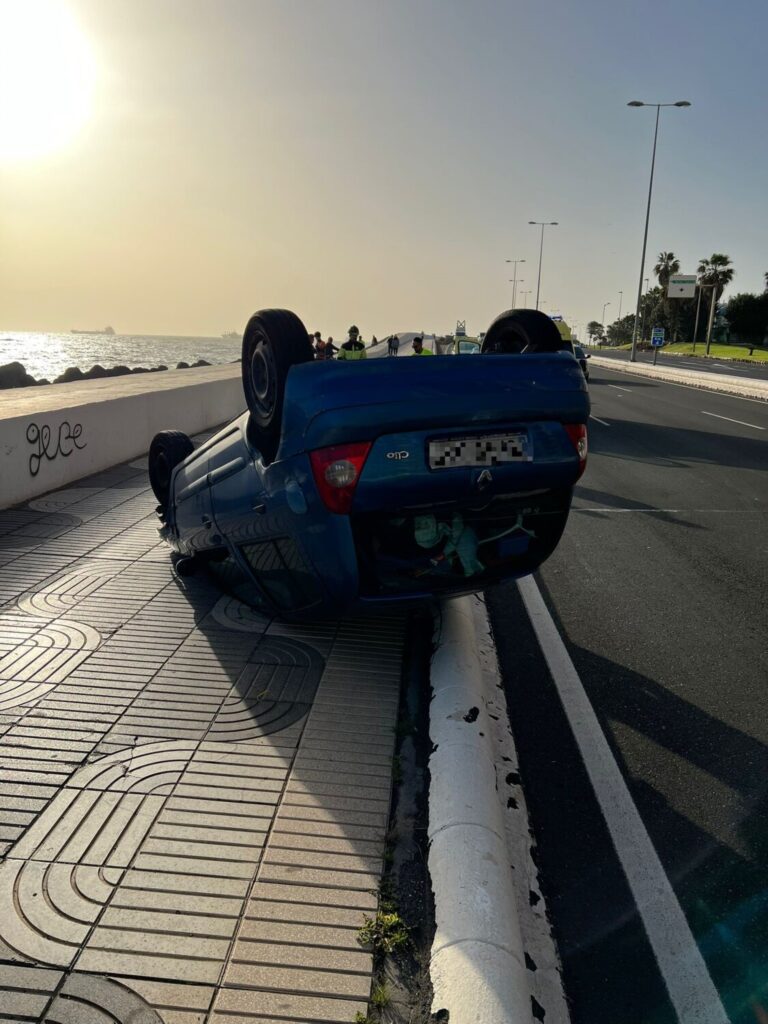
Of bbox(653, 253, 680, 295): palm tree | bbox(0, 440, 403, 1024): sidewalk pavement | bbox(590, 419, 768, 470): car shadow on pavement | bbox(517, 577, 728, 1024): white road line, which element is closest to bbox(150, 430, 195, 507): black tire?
bbox(0, 440, 403, 1024): sidewalk pavement

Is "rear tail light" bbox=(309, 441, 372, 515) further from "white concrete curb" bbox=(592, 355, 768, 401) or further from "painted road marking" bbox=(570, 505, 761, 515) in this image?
A: "white concrete curb" bbox=(592, 355, 768, 401)

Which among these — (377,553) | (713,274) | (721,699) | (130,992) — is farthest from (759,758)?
(713,274)

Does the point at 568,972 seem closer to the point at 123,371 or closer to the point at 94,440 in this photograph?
the point at 94,440

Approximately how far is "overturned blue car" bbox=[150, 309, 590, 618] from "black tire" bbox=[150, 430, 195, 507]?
88.6 inches

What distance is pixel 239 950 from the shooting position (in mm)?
2408

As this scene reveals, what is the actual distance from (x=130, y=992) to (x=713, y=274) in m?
116

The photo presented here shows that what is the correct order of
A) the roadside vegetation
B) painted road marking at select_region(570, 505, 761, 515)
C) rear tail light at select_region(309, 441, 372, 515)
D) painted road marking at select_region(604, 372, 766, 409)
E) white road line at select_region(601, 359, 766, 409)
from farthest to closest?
1. the roadside vegetation
2. painted road marking at select_region(604, 372, 766, 409)
3. white road line at select_region(601, 359, 766, 409)
4. painted road marking at select_region(570, 505, 761, 515)
5. rear tail light at select_region(309, 441, 372, 515)

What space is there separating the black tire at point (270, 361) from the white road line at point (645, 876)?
2186 millimetres

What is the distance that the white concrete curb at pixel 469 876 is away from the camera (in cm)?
220

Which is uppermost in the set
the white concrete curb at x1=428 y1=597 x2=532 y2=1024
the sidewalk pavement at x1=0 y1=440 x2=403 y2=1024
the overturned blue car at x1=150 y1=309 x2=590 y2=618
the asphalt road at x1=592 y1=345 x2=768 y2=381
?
the overturned blue car at x1=150 y1=309 x2=590 y2=618

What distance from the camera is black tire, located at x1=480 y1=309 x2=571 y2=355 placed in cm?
439

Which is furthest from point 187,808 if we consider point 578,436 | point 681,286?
point 681,286

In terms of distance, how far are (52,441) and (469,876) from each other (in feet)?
27.9

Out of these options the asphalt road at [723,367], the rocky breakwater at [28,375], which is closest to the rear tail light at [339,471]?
the rocky breakwater at [28,375]
